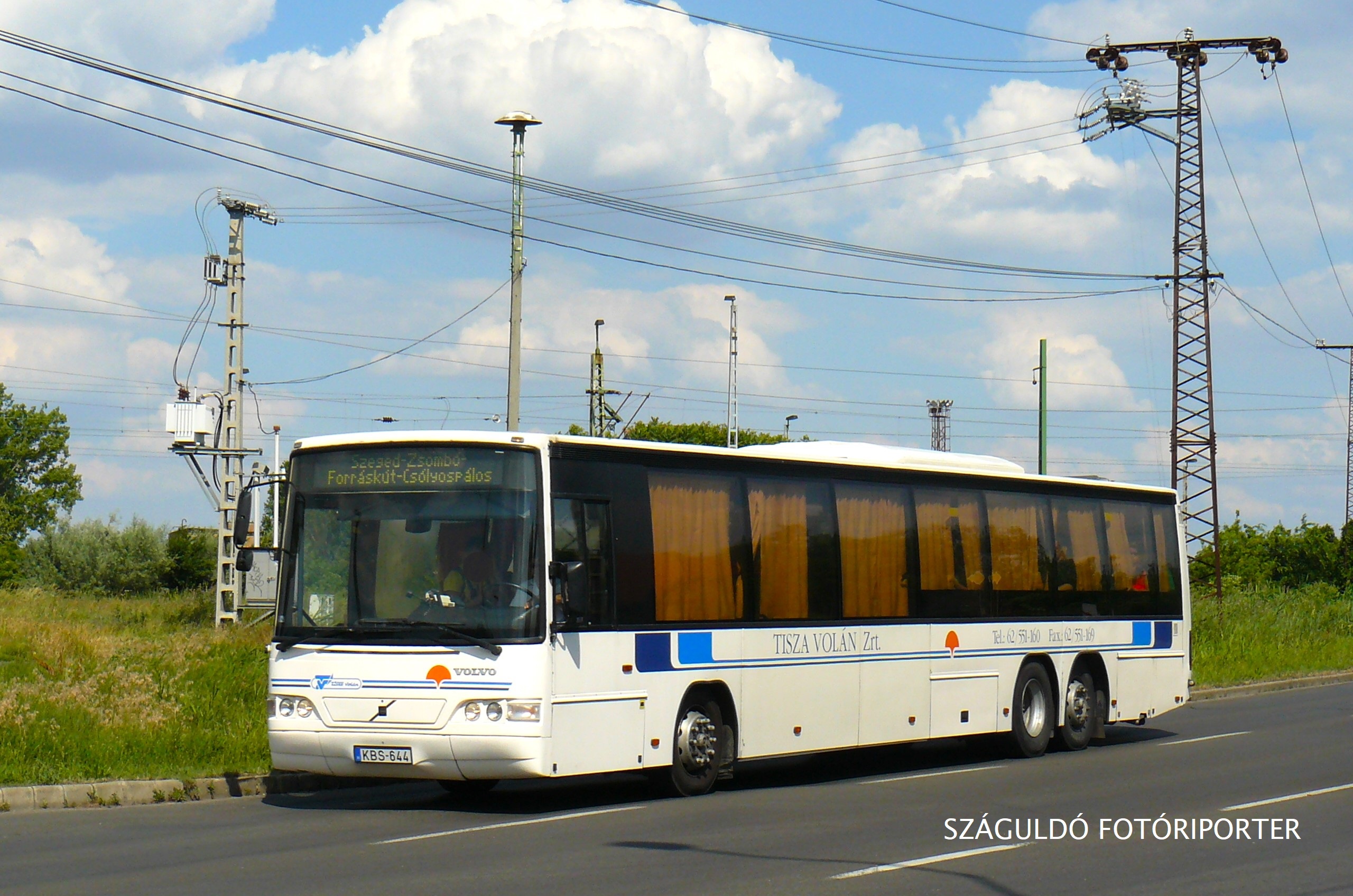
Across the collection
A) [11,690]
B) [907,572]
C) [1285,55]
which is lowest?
[11,690]

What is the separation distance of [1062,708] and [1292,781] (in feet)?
Result: 14.6

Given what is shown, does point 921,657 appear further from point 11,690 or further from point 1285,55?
point 1285,55

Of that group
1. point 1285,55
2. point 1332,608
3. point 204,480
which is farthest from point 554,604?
point 1285,55

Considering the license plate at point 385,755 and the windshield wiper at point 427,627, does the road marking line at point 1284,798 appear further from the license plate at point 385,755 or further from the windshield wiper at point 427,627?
the license plate at point 385,755

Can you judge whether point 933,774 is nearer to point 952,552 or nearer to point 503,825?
point 952,552

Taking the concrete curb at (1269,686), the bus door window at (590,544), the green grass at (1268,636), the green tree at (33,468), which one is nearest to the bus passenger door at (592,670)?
the bus door window at (590,544)

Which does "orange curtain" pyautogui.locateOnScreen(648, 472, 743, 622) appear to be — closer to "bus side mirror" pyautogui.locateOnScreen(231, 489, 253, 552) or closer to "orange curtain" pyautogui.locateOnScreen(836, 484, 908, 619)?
"orange curtain" pyautogui.locateOnScreen(836, 484, 908, 619)

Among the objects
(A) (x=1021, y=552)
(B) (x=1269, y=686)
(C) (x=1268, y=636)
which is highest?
(A) (x=1021, y=552)

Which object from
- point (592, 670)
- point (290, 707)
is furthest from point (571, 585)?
point (290, 707)

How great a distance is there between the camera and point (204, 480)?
124ft

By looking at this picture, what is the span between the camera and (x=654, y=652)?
13609 millimetres

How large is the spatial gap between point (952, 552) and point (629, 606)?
5.29 m

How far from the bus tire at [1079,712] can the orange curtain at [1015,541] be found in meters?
1.47

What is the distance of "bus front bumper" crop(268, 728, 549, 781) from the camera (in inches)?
486
